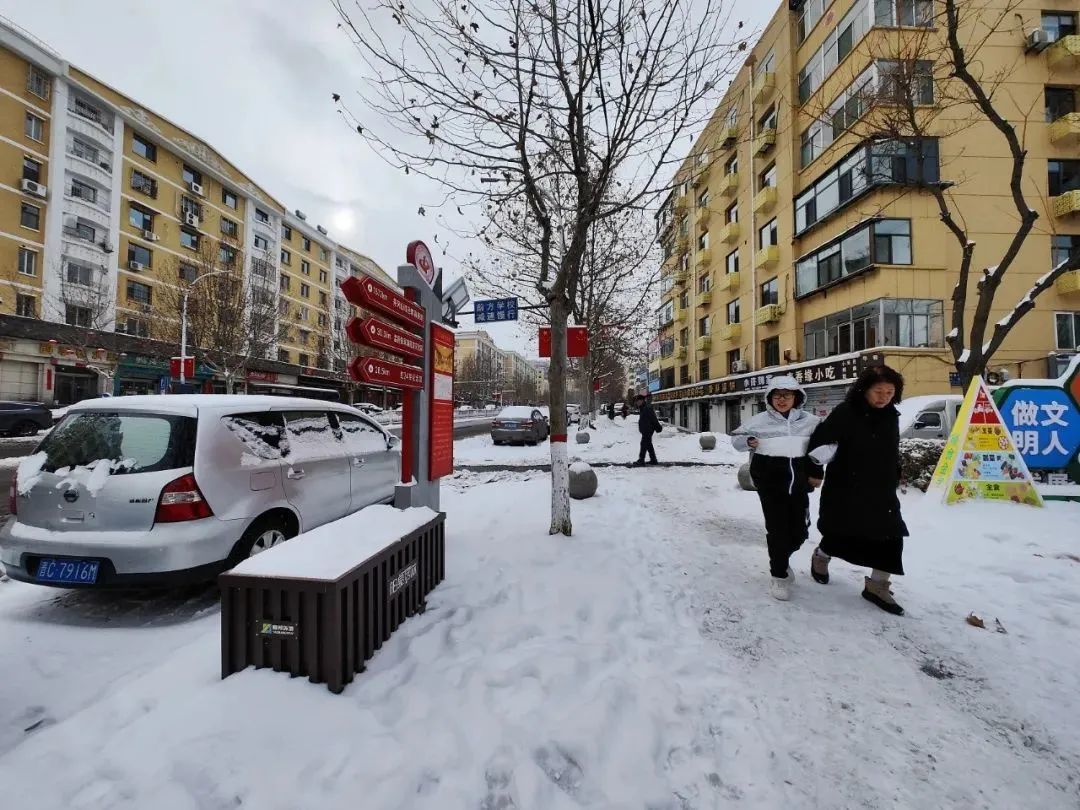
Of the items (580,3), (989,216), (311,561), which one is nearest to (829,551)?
(311,561)

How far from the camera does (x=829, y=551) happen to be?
3561mm

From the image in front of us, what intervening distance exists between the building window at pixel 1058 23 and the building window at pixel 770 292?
12.1 metres

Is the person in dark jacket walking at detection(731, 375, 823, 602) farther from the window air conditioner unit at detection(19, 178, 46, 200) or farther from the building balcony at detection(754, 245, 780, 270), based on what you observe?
the window air conditioner unit at detection(19, 178, 46, 200)

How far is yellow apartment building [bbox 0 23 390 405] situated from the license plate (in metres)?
23.0

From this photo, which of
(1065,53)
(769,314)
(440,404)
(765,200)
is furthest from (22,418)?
(1065,53)

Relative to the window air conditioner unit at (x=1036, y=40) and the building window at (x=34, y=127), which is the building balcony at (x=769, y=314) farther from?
the building window at (x=34, y=127)

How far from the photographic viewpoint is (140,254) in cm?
2922

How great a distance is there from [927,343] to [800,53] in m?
14.4

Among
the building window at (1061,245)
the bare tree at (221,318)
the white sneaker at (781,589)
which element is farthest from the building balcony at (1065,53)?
the bare tree at (221,318)

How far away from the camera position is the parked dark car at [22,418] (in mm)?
16484

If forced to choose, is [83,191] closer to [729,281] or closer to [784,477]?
[729,281]

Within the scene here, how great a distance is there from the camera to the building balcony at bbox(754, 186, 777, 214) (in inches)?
854

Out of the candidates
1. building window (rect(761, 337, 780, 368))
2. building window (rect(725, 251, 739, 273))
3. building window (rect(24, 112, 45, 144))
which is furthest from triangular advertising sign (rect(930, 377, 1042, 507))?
building window (rect(24, 112, 45, 144))

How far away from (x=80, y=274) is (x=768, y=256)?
3802 cm
